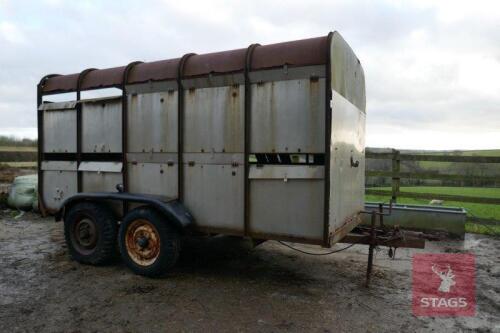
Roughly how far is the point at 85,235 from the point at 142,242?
119cm

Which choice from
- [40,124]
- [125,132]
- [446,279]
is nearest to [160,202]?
[125,132]

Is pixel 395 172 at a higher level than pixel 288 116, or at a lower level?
lower

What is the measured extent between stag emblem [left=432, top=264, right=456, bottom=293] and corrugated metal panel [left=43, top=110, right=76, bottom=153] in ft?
18.3

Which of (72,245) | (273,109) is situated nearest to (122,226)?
(72,245)

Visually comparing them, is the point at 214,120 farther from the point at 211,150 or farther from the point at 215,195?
the point at 215,195

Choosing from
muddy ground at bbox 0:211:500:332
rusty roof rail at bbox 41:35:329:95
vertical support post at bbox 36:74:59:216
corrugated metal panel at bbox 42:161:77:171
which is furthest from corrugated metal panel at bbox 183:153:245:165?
vertical support post at bbox 36:74:59:216

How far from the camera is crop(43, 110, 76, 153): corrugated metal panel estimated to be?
19.5 feet

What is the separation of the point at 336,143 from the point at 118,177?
3145 millimetres

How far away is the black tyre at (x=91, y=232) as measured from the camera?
5.38 m

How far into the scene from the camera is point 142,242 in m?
4.96

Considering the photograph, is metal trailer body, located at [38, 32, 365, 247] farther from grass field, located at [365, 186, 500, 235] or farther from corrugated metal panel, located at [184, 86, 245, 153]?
grass field, located at [365, 186, 500, 235]

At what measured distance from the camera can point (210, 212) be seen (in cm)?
474

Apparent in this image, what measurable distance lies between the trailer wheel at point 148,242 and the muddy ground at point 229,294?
190mm

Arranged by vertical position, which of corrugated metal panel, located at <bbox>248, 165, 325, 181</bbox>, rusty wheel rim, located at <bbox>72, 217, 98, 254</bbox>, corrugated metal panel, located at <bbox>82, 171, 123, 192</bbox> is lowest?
rusty wheel rim, located at <bbox>72, 217, 98, 254</bbox>
